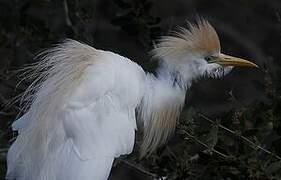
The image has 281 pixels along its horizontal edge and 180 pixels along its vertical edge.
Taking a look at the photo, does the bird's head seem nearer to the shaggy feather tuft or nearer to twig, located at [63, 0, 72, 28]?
the shaggy feather tuft

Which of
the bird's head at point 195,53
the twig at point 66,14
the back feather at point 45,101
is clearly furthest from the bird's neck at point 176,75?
the twig at point 66,14

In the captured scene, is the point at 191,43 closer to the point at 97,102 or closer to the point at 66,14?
the point at 97,102

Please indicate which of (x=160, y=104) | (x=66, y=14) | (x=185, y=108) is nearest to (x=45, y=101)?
(x=160, y=104)

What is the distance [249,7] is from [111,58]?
81.3 inches

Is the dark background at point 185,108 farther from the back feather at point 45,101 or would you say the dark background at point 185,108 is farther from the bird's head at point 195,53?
the back feather at point 45,101

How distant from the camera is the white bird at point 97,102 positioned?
241 cm

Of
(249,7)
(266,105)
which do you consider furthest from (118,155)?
(249,7)

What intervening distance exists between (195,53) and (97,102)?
1.09 ft

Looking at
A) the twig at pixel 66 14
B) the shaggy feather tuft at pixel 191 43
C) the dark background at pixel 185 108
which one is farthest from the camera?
the twig at pixel 66 14

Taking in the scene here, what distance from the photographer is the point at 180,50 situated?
2562mm

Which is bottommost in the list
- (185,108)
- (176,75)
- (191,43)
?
(185,108)

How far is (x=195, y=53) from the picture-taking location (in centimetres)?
258

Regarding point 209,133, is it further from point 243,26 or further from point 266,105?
point 243,26

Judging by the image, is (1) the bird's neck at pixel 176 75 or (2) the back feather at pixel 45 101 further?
(1) the bird's neck at pixel 176 75
